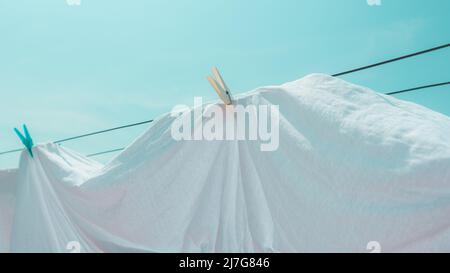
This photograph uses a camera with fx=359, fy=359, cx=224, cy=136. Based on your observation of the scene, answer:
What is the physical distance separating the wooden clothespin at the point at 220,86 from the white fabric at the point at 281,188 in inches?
2.1

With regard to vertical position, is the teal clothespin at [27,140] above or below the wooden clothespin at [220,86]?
below

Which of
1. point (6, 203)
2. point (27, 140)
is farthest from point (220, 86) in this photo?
point (6, 203)

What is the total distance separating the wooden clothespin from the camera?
158cm

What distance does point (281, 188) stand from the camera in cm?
140

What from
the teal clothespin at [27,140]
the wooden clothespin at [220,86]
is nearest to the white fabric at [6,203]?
the teal clothespin at [27,140]

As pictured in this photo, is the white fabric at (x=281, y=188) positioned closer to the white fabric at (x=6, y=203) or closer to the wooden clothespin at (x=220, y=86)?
the wooden clothespin at (x=220, y=86)

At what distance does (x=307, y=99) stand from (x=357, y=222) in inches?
20.1

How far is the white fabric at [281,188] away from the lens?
3.88 ft

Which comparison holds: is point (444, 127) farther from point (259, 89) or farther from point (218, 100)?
point (218, 100)

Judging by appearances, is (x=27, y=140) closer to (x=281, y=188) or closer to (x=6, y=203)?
(x=6, y=203)

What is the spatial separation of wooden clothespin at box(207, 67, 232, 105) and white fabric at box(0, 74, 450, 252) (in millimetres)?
54

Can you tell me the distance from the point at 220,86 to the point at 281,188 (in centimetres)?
52

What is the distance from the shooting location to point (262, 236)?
A: 1375 mm
